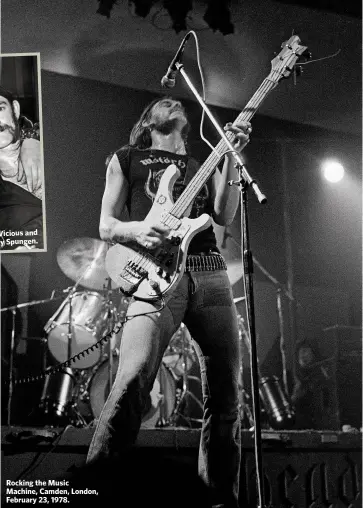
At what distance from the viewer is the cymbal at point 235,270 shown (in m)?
2.71

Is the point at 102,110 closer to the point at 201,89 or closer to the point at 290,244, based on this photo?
the point at 201,89

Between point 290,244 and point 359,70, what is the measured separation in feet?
3.04

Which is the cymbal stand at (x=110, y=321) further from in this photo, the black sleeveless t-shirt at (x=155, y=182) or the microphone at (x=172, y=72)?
the microphone at (x=172, y=72)

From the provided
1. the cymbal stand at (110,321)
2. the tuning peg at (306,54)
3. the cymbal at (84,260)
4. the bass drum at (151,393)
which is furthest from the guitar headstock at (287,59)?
the bass drum at (151,393)

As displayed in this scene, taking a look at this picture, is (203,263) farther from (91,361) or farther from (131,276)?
(91,361)

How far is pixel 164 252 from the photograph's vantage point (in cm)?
Result: 237

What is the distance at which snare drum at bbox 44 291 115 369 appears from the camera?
9.12 ft

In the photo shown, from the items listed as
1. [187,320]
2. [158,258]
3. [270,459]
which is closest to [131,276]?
[158,258]

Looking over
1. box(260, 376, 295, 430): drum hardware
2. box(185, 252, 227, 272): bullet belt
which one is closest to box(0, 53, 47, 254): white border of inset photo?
box(185, 252, 227, 272): bullet belt

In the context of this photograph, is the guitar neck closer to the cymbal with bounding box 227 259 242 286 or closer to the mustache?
the cymbal with bounding box 227 259 242 286

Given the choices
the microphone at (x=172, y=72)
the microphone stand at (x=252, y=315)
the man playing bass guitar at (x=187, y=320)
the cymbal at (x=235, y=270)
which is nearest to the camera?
the microphone stand at (x=252, y=315)

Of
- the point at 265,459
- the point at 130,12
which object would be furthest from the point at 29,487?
the point at 130,12

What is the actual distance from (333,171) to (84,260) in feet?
4.15

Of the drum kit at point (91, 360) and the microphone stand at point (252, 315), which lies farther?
the drum kit at point (91, 360)
